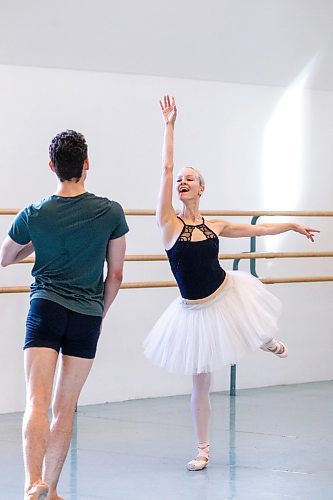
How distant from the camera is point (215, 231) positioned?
4.52m

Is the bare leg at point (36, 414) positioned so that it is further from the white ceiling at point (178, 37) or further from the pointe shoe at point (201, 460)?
the white ceiling at point (178, 37)

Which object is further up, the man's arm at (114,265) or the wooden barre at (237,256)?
the man's arm at (114,265)

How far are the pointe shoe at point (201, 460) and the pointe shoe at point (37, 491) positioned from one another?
1.36 m

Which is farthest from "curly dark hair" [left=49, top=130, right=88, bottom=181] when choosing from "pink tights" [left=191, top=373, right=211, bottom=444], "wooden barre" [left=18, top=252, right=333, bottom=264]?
"wooden barre" [left=18, top=252, right=333, bottom=264]

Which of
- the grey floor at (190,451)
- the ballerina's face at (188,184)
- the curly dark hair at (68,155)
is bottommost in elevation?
the grey floor at (190,451)

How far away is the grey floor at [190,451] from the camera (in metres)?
3.96

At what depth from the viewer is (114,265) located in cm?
342

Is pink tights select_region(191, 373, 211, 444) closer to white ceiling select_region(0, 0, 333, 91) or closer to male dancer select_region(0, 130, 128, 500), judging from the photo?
male dancer select_region(0, 130, 128, 500)

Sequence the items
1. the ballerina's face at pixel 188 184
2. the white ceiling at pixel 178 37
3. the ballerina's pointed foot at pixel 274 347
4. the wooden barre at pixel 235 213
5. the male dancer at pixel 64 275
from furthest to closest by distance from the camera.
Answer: the white ceiling at pixel 178 37 → the wooden barre at pixel 235 213 → the ballerina's pointed foot at pixel 274 347 → the ballerina's face at pixel 188 184 → the male dancer at pixel 64 275

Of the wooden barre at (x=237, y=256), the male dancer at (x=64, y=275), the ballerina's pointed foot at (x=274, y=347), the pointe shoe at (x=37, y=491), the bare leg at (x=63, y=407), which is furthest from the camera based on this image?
the wooden barre at (x=237, y=256)

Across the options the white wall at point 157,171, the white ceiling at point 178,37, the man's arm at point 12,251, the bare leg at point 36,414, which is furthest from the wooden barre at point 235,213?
the bare leg at point 36,414

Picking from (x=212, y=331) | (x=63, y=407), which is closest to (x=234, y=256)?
(x=212, y=331)

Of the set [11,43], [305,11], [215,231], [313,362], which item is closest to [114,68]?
[11,43]

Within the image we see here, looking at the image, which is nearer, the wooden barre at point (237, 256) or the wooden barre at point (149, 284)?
the wooden barre at point (149, 284)
